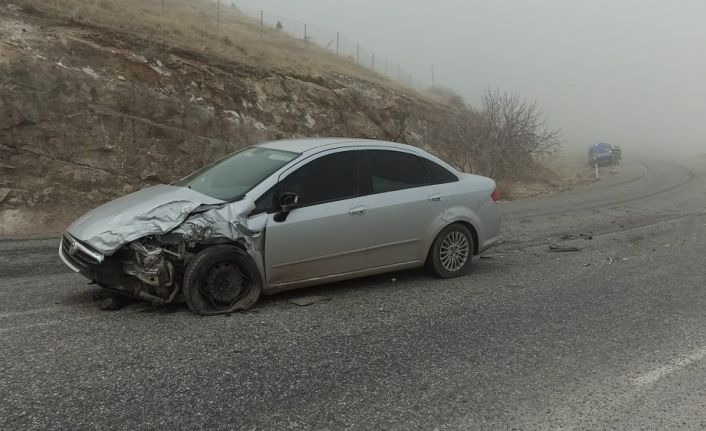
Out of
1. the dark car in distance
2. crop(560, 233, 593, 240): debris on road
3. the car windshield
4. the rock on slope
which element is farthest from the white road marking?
the dark car in distance

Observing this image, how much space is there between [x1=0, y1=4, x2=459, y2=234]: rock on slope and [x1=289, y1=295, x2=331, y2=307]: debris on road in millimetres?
7299

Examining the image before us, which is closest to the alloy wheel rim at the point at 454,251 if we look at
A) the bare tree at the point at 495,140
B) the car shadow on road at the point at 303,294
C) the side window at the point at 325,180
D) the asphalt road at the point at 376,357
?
the car shadow on road at the point at 303,294

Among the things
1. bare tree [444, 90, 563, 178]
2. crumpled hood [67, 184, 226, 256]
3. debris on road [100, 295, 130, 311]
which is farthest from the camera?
bare tree [444, 90, 563, 178]

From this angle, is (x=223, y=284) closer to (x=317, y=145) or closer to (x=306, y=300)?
(x=306, y=300)

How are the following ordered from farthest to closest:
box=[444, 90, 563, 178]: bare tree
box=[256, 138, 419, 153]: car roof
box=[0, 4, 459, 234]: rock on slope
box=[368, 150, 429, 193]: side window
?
box=[444, 90, 563, 178]: bare tree, box=[0, 4, 459, 234]: rock on slope, box=[368, 150, 429, 193]: side window, box=[256, 138, 419, 153]: car roof

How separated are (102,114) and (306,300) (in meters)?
9.50

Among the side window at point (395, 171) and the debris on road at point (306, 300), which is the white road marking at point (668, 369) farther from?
the side window at point (395, 171)

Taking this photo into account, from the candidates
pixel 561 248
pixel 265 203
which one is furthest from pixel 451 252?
pixel 561 248

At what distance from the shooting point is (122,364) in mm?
3879

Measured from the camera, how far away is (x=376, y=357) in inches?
166

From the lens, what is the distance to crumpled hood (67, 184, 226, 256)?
4.67m

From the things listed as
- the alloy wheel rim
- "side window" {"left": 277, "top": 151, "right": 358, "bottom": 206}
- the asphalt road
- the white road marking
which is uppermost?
"side window" {"left": 277, "top": 151, "right": 358, "bottom": 206}

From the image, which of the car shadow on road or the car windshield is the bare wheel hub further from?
the car windshield

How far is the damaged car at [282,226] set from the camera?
476cm
